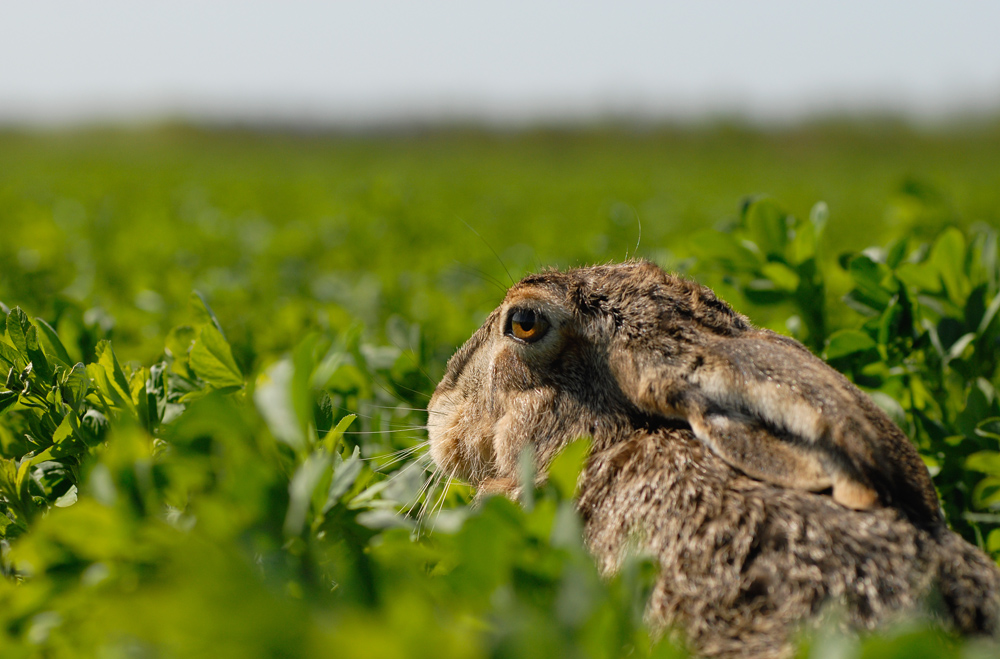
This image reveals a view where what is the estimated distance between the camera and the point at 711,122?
63.4 meters

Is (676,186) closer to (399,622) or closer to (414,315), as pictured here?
(414,315)

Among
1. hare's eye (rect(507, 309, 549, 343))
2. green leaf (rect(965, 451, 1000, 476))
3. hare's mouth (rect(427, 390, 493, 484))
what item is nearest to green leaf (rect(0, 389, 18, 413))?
hare's mouth (rect(427, 390, 493, 484))

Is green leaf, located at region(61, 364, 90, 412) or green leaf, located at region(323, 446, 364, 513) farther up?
green leaf, located at region(323, 446, 364, 513)

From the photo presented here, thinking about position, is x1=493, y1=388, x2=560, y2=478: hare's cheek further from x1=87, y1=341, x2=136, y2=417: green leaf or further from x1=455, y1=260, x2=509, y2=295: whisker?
x1=87, y1=341, x2=136, y2=417: green leaf

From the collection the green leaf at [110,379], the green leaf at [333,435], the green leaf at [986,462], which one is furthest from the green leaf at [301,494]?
the green leaf at [986,462]

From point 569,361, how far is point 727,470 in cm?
74

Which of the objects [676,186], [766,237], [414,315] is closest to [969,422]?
[766,237]

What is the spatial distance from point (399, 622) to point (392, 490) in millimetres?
898

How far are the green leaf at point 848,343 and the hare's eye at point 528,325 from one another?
1013 mm

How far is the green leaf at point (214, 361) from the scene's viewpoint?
7.16ft

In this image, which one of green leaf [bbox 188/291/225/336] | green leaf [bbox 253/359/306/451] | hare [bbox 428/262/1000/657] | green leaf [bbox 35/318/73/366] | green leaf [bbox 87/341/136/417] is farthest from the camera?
green leaf [bbox 188/291/225/336]

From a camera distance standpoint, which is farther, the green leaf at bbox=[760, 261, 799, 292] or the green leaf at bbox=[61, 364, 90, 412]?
the green leaf at bbox=[760, 261, 799, 292]

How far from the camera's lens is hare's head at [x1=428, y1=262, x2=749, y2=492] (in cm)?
237

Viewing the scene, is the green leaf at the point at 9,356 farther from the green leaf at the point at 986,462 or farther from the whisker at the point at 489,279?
the green leaf at the point at 986,462
